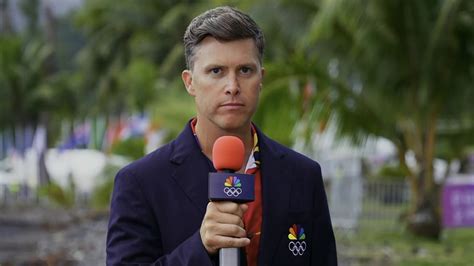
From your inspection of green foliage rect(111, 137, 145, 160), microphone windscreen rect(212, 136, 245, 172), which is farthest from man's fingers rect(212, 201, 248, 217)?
green foliage rect(111, 137, 145, 160)

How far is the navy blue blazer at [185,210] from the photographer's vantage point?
2.79 m

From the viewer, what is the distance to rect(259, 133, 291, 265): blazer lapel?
2.81m

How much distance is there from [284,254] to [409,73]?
1349cm

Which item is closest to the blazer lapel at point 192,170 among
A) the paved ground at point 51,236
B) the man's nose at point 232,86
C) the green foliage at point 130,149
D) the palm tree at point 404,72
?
the man's nose at point 232,86

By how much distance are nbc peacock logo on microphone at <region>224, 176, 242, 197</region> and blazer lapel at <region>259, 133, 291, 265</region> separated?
0.36 metres

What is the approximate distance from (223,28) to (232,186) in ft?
1.64

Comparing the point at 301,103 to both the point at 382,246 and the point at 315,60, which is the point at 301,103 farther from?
the point at 382,246

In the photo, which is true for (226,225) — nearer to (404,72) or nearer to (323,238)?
(323,238)

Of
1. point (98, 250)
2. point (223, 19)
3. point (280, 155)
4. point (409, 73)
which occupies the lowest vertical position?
point (98, 250)

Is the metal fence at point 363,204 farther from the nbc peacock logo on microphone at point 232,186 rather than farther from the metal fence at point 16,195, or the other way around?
the nbc peacock logo on microphone at point 232,186

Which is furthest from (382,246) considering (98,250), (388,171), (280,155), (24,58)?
(24,58)

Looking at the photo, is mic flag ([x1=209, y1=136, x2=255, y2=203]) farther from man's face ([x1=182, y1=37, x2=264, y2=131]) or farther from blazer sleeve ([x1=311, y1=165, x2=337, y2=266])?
blazer sleeve ([x1=311, y1=165, x2=337, y2=266])

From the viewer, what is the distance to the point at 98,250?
16.9 meters

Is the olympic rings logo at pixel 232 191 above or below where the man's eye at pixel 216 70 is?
below
